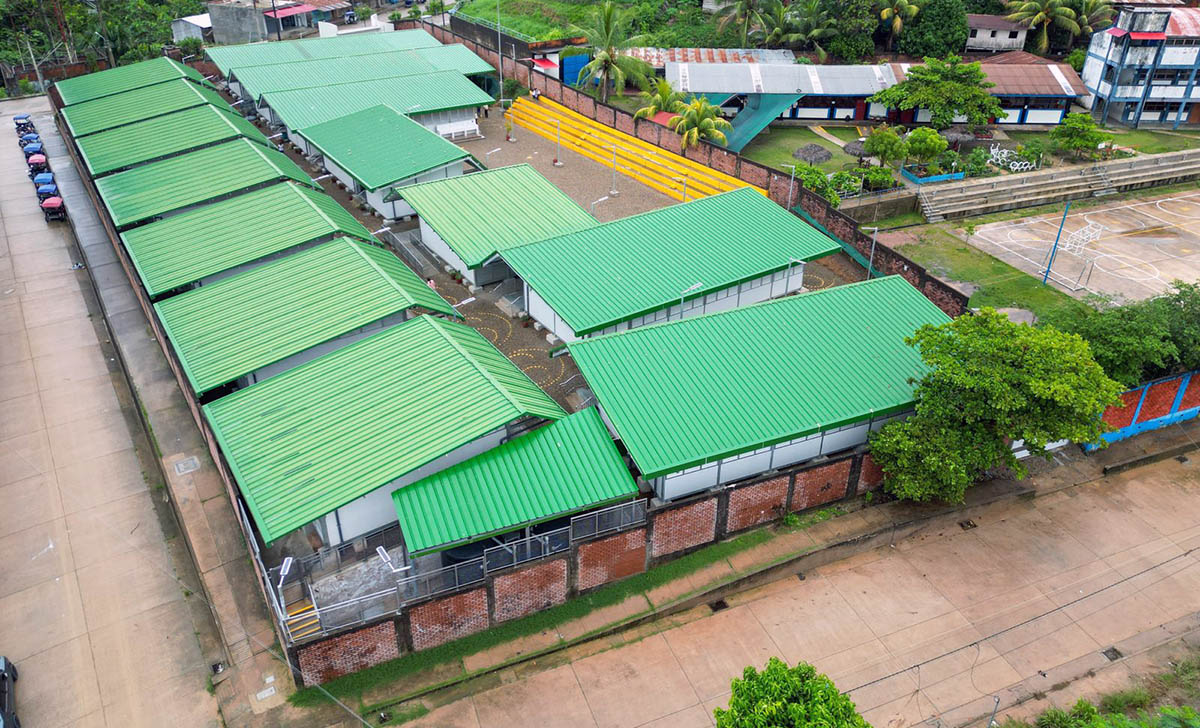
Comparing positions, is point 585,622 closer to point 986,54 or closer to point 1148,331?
point 1148,331

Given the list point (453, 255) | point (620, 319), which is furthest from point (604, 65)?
point (620, 319)

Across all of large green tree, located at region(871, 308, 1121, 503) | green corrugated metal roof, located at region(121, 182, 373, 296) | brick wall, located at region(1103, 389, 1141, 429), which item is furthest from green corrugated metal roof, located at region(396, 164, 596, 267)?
brick wall, located at region(1103, 389, 1141, 429)

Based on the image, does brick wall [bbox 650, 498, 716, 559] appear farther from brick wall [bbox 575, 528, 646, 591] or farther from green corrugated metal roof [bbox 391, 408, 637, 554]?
green corrugated metal roof [bbox 391, 408, 637, 554]

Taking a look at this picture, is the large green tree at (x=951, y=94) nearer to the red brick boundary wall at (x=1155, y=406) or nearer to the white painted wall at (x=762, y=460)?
the red brick boundary wall at (x=1155, y=406)

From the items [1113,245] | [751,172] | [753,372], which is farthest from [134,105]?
[1113,245]

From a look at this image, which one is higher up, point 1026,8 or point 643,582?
point 1026,8

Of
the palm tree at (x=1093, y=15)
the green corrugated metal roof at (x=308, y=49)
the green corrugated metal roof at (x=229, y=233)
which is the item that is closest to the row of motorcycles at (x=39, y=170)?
the green corrugated metal roof at (x=308, y=49)

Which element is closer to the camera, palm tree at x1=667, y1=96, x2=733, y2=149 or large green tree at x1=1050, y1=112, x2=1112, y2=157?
palm tree at x1=667, y1=96, x2=733, y2=149

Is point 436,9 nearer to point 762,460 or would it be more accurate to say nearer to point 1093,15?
point 1093,15
